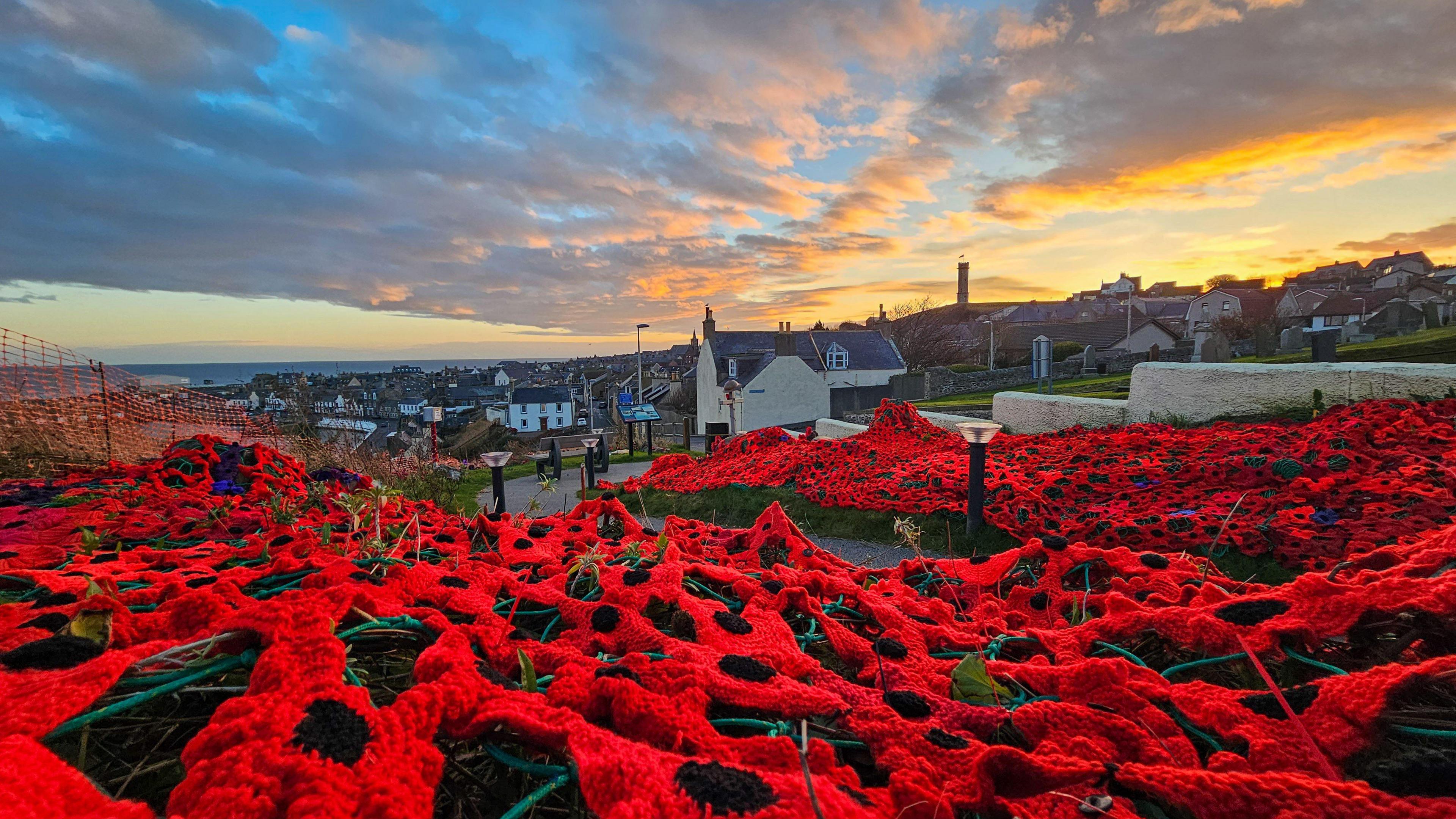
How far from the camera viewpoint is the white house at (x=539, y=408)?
7512 cm

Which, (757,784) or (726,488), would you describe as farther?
(726,488)

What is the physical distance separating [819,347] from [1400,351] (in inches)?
1064

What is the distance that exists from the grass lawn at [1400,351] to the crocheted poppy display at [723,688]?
11948mm

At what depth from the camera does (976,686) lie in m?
1.43

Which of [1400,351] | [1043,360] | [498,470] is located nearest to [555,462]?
[498,470]

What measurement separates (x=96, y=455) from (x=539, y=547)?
632cm

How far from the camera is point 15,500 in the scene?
343 centimetres


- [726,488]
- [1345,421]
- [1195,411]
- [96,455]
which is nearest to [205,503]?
[96,455]

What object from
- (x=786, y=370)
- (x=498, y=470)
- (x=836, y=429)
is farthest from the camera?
(x=786, y=370)

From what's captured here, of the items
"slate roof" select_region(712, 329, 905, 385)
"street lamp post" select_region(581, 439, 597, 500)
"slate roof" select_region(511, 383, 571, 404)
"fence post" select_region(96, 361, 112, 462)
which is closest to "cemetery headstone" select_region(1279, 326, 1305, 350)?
"slate roof" select_region(712, 329, 905, 385)

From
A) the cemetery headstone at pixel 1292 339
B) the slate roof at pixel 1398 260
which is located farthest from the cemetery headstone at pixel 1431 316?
the slate roof at pixel 1398 260

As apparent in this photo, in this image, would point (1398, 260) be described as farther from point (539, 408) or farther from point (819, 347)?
point (539, 408)

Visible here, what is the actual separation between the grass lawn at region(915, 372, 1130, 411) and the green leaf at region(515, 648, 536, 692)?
15493 millimetres

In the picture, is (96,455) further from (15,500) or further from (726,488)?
(726,488)
